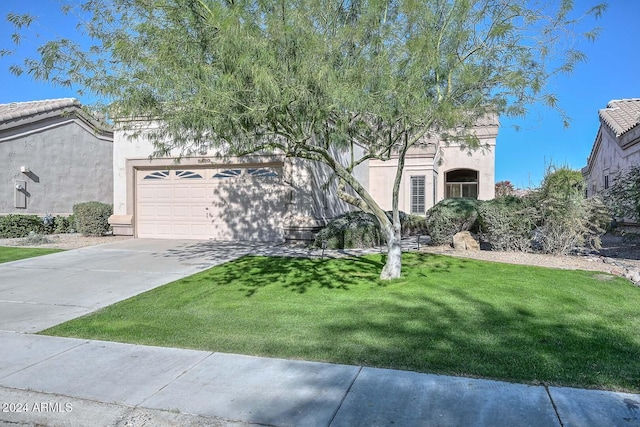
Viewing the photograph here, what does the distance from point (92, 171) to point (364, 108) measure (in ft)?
→ 57.8

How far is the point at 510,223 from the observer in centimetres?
1123

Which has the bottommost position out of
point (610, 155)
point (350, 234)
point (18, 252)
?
point (18, 252)

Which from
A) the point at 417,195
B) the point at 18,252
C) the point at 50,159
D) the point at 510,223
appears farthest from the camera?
the point at 417,195

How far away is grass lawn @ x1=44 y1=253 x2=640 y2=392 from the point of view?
15.3ft

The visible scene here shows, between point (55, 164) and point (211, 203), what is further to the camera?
point (55, 164)

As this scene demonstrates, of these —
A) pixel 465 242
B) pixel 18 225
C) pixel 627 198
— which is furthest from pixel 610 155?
pixel 18 225

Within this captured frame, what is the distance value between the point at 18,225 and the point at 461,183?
19636mm

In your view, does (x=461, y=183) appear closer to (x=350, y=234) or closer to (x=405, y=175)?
(x=405, y=175)

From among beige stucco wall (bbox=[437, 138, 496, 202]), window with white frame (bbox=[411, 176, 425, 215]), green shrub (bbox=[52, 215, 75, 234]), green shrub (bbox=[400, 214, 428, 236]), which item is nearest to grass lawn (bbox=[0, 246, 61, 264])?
green shrub (bbox=[52, 215, 75, 234])

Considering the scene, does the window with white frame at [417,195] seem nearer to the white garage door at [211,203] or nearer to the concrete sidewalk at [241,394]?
the white garage door at [211,203]

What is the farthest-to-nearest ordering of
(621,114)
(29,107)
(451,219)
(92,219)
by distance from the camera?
(621,114) < (29,107) < (92,219) < (451,219)

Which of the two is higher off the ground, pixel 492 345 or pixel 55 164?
pixel 55 164

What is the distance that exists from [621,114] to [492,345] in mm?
19042

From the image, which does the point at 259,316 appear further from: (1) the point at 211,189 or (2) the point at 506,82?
(1) the point at 211,189
